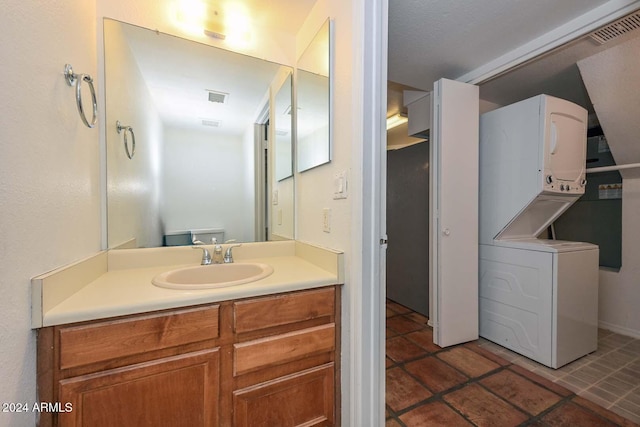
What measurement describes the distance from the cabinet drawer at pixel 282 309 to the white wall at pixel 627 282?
9.93ft

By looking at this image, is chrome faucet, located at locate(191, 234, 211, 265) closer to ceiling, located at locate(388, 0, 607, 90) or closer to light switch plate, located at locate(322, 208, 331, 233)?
light switch plate, located at locate(322, 208, 331, 233)

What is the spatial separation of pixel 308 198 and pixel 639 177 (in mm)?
3047

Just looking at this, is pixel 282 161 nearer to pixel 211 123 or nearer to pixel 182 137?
pixel 211 123

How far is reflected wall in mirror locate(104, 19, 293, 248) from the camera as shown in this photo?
1309 mm

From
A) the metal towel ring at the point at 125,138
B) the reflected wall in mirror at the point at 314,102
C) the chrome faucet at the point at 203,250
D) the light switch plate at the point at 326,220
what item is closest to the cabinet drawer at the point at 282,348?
the light switch plate at the point at 326,220

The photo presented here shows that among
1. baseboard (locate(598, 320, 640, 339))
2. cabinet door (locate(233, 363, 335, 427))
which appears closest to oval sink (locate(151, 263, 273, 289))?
cabinet door (locate(233, 363, 335, 427))

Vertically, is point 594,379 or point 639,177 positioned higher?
point 639,177

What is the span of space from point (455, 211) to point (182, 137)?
2046 millimetres

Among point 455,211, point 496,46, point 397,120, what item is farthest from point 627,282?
point 397,120

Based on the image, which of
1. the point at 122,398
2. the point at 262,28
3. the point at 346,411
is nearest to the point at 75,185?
the point at 122,398

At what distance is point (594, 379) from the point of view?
1666 millimetres

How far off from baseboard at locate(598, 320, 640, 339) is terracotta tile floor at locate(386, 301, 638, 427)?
143 cm

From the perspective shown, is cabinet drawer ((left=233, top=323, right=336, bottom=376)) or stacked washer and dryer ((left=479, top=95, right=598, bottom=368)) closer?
cabinet drawer ((left=233, top=323, right=336, bottom=376))

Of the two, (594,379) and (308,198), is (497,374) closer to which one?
(594,379)
